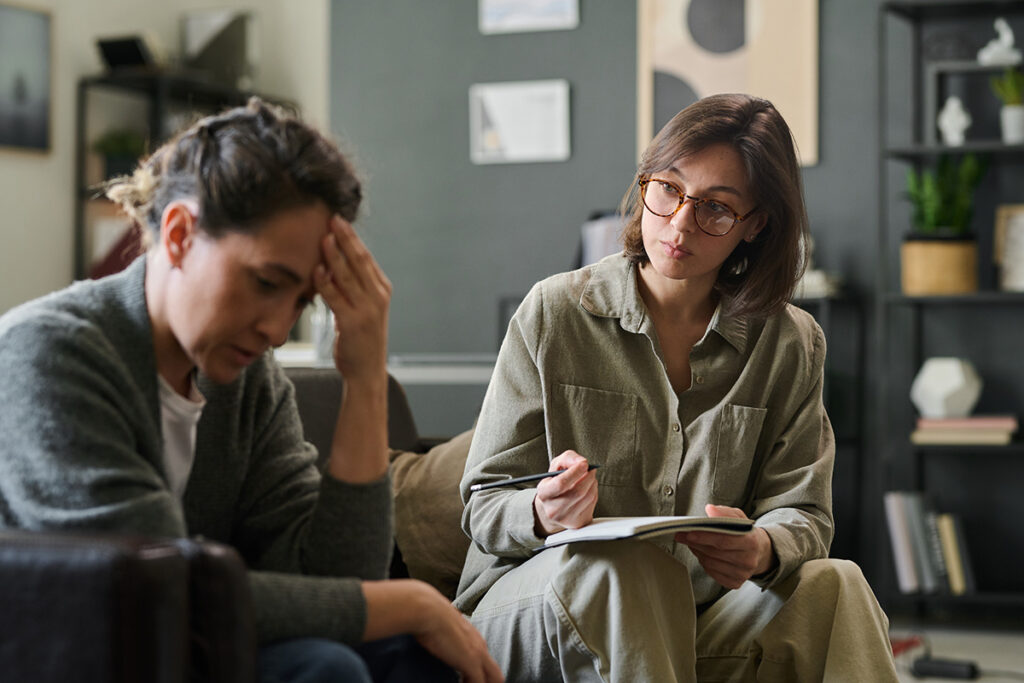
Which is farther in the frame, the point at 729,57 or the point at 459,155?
the point at 459,155

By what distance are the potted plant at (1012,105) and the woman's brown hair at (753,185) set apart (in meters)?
2.38

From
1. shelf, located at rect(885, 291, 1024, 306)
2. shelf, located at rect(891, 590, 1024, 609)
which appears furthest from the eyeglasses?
shelf, located at rect(891, 590, 1024, 609)

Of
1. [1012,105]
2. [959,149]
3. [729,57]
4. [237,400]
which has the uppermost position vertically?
[729,57]

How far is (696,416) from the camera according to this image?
196cm

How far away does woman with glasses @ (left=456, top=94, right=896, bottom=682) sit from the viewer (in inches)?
68.0

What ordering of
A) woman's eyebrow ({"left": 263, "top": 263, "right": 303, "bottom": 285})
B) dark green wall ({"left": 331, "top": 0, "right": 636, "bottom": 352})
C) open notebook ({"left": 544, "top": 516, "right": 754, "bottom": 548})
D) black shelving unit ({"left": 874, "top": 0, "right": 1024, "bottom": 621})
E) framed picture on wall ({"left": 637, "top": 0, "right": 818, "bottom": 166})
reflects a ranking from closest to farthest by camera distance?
woman's eyebrow ({"left": 263, "top": 263, "right": 303, "bottom": 285}) → open notebook ({"left": 544, "top": 516, "right": 754, "bottom": 548}) → black shelving unit ({"left": 874, "top": 0, "right": 1024, "bottom": 621}) → framed picture on wall ({"left": 637, "top": 0, "right": 818, "bottom": 166}) → dark green wall ({"left": 331, "top": 0, "right": 636, "bottom": 352})

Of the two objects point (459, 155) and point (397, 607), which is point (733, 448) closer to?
point (397, 607)

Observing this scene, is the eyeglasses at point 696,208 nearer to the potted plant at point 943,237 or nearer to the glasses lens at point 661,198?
the glasses lens at point 661,198

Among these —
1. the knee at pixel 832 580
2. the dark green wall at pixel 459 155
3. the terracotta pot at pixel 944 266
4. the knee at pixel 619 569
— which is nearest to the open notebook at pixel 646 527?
the knee at pixel 619 569

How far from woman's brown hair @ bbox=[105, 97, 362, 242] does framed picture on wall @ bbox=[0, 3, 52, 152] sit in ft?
15.3

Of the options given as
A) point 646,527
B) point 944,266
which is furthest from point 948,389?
point 646,527

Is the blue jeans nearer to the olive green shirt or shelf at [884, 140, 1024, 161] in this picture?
the olive green shirt

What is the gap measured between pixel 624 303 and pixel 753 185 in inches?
Result: 10.7

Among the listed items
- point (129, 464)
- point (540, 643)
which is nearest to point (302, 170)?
point (129, 464)
